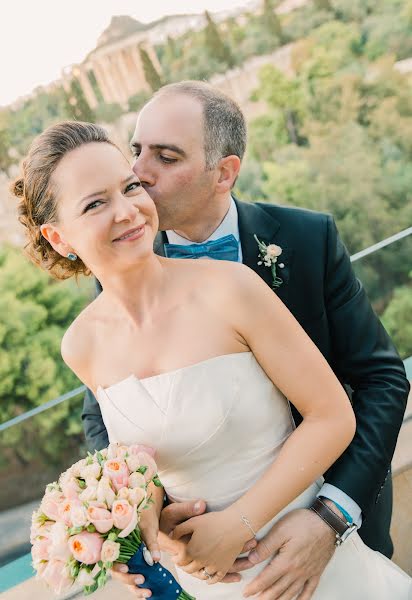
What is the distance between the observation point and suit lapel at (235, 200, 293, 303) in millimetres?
2002

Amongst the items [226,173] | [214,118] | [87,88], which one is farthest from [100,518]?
[87,88]

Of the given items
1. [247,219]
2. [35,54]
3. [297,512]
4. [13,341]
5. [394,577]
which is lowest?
[13,341]

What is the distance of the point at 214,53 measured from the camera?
15469 millimetres

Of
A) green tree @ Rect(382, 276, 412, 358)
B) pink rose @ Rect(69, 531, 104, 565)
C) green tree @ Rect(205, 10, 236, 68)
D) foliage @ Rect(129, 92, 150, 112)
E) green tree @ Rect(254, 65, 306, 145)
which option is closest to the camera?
pink rose @ Rect(69, 531, 104, 565)

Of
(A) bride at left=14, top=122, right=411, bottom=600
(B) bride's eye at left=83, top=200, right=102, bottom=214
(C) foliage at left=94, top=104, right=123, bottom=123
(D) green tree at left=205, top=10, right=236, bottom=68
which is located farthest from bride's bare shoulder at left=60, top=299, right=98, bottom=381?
(D) green tree at left=205, top=10, right=236, bottom=68

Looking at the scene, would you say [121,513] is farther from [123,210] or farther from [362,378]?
[362,378]

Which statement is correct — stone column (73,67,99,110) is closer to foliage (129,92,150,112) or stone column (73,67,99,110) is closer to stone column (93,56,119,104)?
stone column (93,56,119,104)

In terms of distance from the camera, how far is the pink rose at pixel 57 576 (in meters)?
1.37

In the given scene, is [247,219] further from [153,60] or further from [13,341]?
[153,60]

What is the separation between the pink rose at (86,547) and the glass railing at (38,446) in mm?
1670

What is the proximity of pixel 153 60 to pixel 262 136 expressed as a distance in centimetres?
306

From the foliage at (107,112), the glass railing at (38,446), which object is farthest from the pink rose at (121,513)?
the foliage at (107,112)

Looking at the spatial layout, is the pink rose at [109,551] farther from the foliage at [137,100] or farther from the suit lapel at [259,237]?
the foliage at [137,100]

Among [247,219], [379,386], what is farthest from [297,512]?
[247,219]
